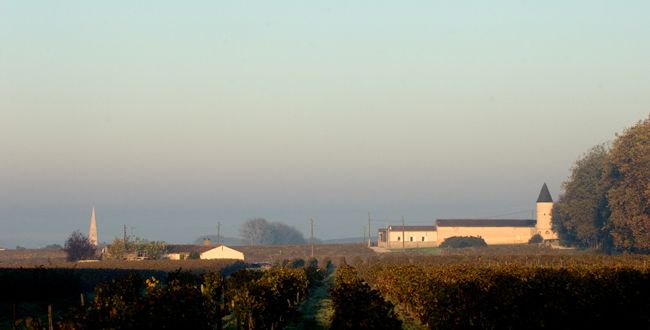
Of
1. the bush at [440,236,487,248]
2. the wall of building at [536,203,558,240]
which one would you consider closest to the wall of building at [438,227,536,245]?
the bush at [440,236,487,248]

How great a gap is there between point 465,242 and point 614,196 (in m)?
70.3

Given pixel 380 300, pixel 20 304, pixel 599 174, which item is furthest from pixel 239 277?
pixel 599 174

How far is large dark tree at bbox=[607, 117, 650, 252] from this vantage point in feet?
348

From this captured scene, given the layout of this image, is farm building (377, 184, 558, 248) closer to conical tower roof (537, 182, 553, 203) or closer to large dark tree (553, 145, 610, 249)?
conical tower roof (537, 182, 553, 203)

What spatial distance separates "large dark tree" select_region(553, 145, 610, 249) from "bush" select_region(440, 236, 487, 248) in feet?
110

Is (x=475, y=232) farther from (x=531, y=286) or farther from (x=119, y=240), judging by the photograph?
(x=531, y=286)

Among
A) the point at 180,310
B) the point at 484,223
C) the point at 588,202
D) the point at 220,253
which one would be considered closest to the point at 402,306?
the point at 180,310

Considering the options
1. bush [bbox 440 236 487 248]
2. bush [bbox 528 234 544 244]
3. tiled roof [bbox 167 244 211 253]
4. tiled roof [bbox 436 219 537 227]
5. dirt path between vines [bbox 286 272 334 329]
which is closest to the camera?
dirt path between vines [bbox 286 272 334 329]

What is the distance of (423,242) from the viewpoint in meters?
197

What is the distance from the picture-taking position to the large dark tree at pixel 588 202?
424 feet

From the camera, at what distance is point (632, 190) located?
108m

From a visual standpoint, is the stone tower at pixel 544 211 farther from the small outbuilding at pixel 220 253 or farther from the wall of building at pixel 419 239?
the small outbuilding at pixel 220 253

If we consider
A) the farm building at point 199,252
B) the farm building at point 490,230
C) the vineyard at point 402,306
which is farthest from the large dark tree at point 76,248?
the vineyard at point 402,306

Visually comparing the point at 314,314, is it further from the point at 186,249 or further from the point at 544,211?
the point at 544,211
